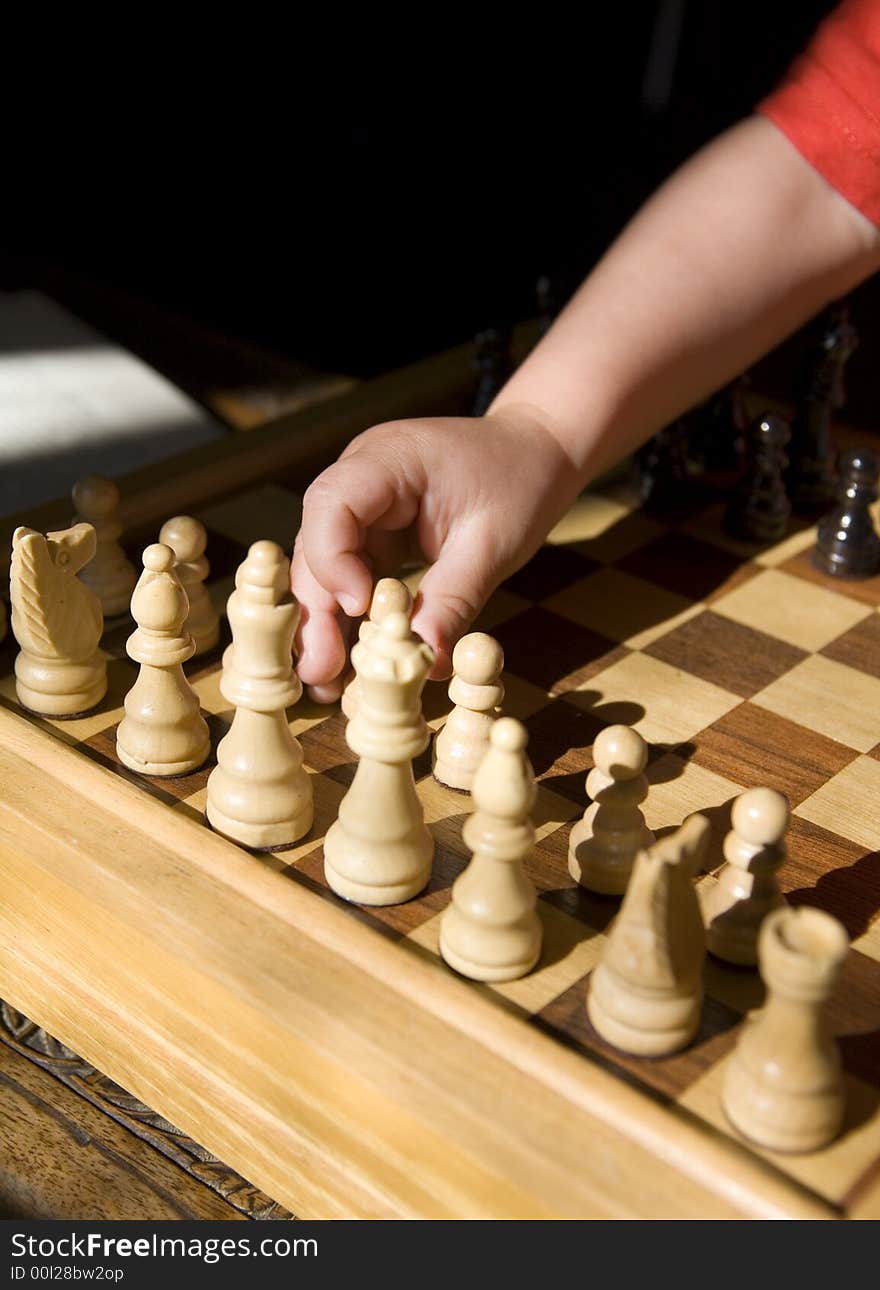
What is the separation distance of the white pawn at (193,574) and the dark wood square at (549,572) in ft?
0.84

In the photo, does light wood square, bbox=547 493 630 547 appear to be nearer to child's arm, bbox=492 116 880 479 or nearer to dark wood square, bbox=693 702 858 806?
child's arm, bbox=492 116 880 479

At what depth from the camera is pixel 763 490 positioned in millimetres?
1264

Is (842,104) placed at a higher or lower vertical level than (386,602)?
higher

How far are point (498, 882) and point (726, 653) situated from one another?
42cm

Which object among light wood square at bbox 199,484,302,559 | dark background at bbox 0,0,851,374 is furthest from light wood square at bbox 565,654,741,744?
dark background at bbox 0,0,851,374

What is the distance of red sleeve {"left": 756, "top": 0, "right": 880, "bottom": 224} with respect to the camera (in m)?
1.19

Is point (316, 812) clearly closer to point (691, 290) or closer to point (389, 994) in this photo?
point (389, 994)

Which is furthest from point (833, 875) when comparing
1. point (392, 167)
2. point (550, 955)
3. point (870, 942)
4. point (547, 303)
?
point (392, 167)

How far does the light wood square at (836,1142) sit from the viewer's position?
64 cm

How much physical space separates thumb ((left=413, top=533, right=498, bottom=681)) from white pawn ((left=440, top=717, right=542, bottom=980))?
237 millimetres

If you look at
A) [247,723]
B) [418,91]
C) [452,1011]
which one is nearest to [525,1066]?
[452,1011]

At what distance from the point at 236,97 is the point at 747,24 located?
775mm

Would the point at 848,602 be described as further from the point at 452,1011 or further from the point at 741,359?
the point at 452,1011

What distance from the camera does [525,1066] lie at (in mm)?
684
